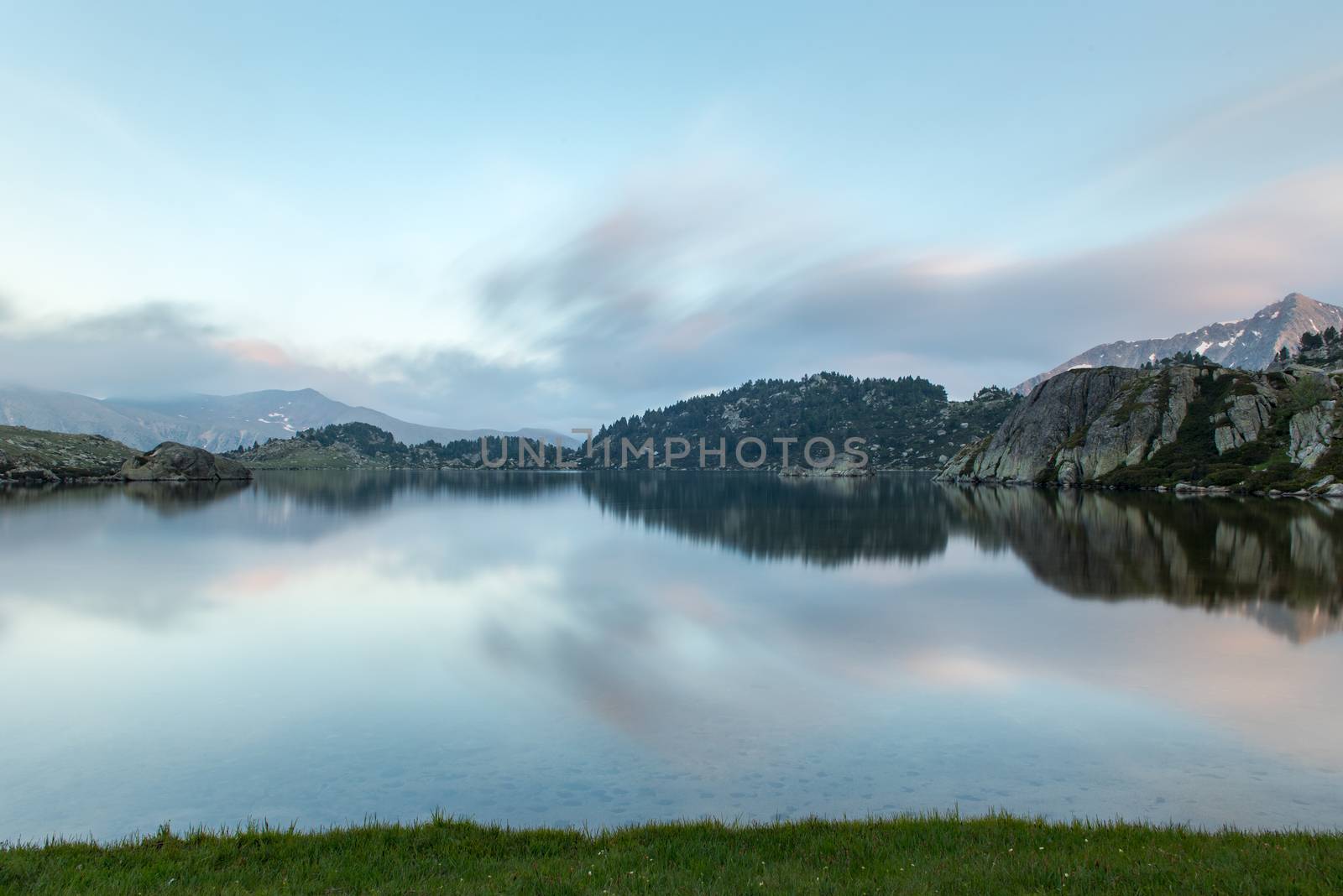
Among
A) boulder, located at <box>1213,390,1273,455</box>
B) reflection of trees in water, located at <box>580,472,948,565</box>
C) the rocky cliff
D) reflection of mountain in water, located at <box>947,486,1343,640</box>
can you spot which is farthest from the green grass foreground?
boulder, located at <box>1213,390,1273,455</box>

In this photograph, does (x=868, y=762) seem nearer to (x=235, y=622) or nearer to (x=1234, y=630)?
(x=1234, y=630)

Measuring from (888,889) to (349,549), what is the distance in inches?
2354

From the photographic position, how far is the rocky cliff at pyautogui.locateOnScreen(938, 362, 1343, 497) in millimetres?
129375

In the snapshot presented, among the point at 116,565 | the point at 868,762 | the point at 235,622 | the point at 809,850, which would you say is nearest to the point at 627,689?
the point at 868,762

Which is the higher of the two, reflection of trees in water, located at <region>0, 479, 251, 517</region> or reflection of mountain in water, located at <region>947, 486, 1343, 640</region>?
reflection of trees in water, located at <region>0, 479, 251, 517</region>

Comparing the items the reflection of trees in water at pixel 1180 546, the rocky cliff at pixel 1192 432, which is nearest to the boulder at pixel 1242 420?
the rocky cliff at pixel 1192 432

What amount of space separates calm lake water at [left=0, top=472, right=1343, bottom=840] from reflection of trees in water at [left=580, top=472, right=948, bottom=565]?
17.6ft

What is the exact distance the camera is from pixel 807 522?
87500 mm

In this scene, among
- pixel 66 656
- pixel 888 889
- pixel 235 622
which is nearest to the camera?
pixel 888 889

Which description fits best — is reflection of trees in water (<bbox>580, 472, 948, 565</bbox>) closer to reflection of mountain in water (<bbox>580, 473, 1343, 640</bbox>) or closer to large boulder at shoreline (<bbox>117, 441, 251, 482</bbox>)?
reflection of mountain in water (<bbox>580, 473, 1343, 640</bbox>)

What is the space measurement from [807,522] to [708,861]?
77.3m

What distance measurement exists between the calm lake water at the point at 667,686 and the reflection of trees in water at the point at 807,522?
5.36m

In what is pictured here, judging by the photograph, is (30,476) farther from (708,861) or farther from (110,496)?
(708,861)

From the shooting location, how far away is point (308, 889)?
10.7 meters
